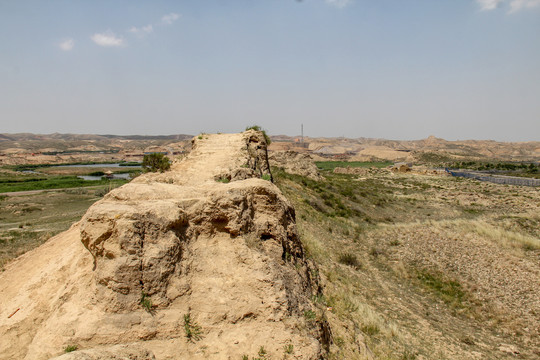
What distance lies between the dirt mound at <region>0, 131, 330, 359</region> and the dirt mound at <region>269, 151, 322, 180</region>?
29.7 metres

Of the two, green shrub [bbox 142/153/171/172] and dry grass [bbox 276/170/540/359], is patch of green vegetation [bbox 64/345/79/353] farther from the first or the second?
green shrub [bbox 142/153/171/172]

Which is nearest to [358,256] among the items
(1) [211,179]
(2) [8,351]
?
(1) [211,179]

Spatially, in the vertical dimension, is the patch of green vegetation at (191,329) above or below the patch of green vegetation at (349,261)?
above

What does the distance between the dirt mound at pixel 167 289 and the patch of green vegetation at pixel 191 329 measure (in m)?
0.02

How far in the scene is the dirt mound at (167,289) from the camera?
488 cm

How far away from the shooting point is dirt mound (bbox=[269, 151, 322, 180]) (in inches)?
1472

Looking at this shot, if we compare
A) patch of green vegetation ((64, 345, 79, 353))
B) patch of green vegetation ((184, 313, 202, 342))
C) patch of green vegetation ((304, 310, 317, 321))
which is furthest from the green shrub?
patch of green vegetation ((64, 345, 79, 353))

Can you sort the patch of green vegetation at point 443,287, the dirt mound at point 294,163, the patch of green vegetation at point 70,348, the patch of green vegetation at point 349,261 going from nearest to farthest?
1. the patch of green vegetation at point 70,348
2. the patch of green vegetation at point 443,287
3. the patch of green vegetation at point 349,261
4. the dirt mound at point 294,163

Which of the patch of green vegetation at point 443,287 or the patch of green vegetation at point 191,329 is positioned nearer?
the patch of green vegetation at point 191,329

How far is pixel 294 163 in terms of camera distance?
3853cm

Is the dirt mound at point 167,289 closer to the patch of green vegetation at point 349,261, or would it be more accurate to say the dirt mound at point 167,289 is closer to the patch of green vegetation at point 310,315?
the patch of green vegetation at point 310,315

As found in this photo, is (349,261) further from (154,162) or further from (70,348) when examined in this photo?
(70,348)

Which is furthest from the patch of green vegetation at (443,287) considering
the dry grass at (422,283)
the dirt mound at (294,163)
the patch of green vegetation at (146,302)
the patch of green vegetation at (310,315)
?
the dirt mound at (294,163)

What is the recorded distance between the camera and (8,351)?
486 centimetres
